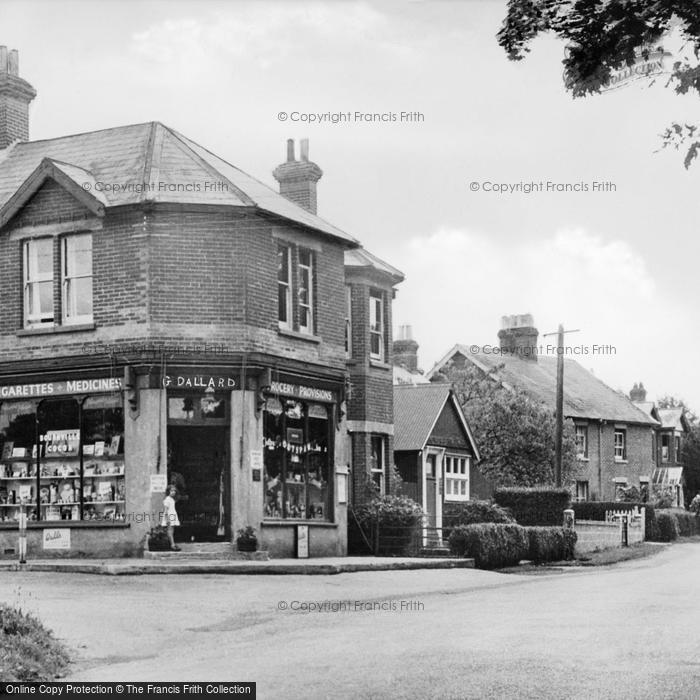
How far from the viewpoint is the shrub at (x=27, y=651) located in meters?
11.1

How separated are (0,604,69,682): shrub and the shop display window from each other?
39.6ft

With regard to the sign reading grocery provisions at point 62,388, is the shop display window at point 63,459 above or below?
below

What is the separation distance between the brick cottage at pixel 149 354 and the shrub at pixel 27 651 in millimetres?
11934

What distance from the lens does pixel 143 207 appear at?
25.1 metres

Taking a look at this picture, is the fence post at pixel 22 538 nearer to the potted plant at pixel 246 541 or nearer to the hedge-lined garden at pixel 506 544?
the potted plant at pixel 246 541

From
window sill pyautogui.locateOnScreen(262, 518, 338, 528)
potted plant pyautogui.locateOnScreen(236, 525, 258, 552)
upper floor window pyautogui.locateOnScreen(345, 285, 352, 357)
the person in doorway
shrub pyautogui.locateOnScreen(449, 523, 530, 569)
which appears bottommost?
shrub pyautogui.locateOnScreen(449, 523, 530, 569)

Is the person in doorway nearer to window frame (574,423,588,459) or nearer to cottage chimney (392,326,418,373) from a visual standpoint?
cottage chimney (392,326,418,373)

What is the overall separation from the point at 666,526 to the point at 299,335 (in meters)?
27.3

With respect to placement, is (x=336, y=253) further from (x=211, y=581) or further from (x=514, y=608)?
(x=514, y=608)

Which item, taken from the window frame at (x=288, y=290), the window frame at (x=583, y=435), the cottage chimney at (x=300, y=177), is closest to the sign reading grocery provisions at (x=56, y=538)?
the window frame at (x=288, y=290)

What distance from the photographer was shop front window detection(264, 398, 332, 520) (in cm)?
2677

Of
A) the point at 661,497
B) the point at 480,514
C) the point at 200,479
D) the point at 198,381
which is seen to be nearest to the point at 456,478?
the point at 480,514

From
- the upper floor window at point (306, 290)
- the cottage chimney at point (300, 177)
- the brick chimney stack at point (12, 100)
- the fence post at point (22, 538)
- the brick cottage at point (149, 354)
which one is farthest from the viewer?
the cottage chimney at point (300, 177)

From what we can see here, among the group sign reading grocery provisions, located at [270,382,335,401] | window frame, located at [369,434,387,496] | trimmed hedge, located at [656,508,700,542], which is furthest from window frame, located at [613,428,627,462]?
sign reading grocery provisions, located at [270,382,335,401]
